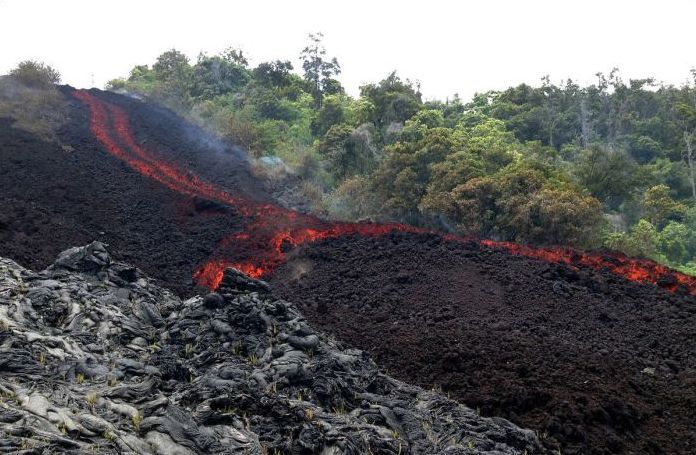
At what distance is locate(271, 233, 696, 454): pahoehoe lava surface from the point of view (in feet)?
30.8

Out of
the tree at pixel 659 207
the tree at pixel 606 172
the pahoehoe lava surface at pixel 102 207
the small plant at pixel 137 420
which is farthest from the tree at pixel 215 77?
the small plant at pixel 137 420

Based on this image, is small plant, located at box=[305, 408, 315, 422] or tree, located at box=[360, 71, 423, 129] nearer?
small plant, located at box=[305, 408, 315, 422]

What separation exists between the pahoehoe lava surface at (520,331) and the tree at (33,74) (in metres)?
26.7

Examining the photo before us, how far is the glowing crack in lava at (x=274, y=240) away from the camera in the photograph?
648 inches

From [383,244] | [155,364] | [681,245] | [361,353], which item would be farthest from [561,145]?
[155,364]

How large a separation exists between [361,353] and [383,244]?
23.5 feet

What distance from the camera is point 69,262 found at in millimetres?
11961

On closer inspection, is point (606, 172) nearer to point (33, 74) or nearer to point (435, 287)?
point (435, 287)

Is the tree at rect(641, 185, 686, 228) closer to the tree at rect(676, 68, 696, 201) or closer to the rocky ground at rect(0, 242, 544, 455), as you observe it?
the tree at rect(676, 68, 696, 201)

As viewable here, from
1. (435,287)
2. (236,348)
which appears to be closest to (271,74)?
(435,287)

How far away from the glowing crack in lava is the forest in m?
2.23

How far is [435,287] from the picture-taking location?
14922 millimetres

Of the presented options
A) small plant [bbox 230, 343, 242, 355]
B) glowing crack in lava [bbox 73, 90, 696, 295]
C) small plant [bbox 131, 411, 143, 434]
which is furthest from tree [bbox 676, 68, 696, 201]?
small plant [bbox 131, 411, 143, 434]

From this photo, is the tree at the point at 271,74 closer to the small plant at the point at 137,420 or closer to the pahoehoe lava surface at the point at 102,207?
the pahoehoe lava surface at the point at 102,207
